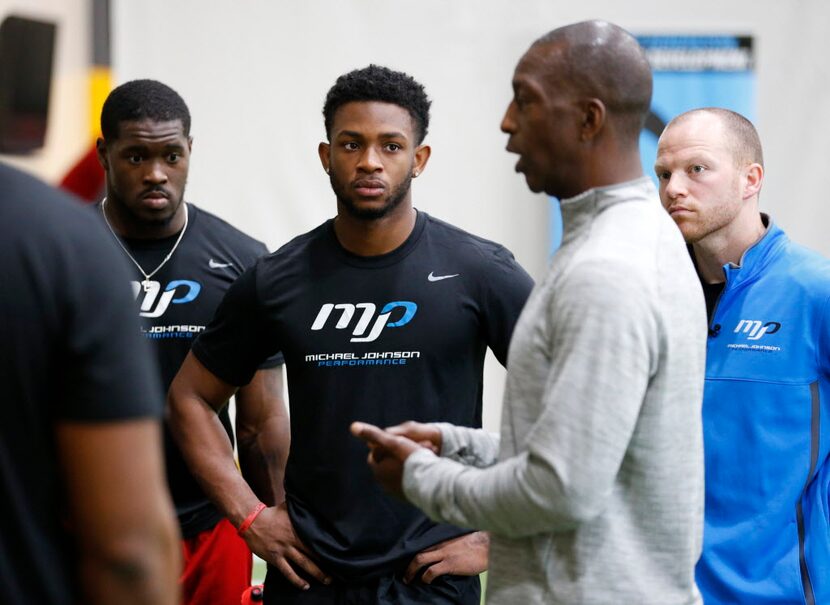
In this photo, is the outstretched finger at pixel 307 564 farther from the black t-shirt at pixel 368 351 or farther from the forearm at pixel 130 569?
the forearm at pixel 130 569

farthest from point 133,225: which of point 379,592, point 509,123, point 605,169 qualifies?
point 605,169

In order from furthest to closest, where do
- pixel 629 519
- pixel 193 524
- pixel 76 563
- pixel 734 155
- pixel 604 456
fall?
pixel 193 524, pixel 734 155, pixel 629 519, pixel 604 456, pixel 76 563

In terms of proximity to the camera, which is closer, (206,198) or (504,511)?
(504,511)

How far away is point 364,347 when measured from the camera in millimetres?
2787

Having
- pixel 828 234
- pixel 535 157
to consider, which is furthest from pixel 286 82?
pixel 535 157

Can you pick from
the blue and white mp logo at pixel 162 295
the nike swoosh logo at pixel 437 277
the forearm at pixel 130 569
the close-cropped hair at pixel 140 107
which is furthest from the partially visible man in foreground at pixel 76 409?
the close-cropped hair at pixel 140 107

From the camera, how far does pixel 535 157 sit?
1979 mm

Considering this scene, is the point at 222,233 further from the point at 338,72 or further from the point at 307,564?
the point at 338,72

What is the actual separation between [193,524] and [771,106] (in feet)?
14.5

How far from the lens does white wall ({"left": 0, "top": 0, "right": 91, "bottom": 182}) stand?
6.16 m

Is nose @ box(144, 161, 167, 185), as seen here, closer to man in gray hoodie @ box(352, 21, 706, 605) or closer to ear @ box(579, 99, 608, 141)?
man in gray hoodie @ box(352, 21, 706, 605)

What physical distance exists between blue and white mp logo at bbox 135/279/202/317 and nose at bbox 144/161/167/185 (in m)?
0.30

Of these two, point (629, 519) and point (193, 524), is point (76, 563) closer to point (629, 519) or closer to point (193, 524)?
point (629, 519)

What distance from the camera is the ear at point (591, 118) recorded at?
6.32 ft
